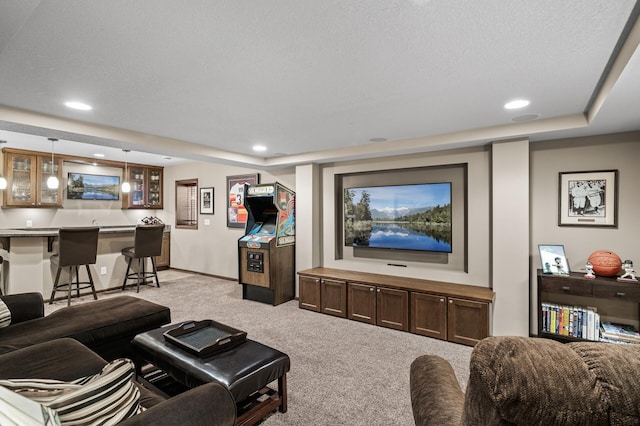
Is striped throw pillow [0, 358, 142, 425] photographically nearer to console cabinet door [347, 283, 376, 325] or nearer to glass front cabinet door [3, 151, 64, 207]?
console cabinet door [347, 283, 376, 325]

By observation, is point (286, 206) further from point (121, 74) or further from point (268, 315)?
point (121, 74)

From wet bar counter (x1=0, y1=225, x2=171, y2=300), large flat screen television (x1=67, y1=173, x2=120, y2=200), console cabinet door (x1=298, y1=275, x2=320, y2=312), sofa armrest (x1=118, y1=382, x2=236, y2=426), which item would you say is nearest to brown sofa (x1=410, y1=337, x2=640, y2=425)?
sofa armrest (x1=118, y1=382, x2=236, y2=426)

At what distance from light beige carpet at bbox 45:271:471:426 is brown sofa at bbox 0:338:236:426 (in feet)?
3.16

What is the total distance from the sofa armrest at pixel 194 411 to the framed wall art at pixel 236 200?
15.6 feet

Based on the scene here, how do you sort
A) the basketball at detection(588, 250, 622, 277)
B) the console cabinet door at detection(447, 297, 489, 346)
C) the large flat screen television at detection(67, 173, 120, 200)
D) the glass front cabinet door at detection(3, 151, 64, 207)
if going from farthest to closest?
the large flat screen television at detection(67, 173, 120, 200)
the glass front cabinet door at detection(3, 151, 64, 207)
the console cabinet door at detection(447, 297, 489, 346)
the basketball at detection(588, 250, 622, 277)

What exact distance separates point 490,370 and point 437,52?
167 centimetres

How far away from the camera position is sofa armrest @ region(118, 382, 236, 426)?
1.06 metres

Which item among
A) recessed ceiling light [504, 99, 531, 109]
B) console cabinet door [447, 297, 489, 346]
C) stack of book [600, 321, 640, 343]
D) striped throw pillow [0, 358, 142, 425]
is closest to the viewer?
striped throw pillow [0, 358, 142, 425]

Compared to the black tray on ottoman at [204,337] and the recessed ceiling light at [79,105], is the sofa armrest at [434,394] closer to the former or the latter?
the black tray on ottoman at [204,337]

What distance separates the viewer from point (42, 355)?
1828mm

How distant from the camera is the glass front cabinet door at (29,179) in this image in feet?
17.4

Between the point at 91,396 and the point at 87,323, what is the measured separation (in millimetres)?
1885

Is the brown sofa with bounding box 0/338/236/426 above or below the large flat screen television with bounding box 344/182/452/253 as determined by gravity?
below

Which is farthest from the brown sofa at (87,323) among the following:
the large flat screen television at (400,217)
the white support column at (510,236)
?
the white support column at (510,236)
